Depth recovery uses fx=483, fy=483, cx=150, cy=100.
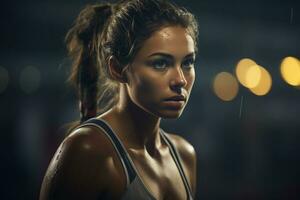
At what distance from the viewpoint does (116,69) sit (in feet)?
5.86

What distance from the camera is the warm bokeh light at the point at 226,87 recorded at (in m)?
12.2

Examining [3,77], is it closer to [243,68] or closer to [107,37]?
[243,68]

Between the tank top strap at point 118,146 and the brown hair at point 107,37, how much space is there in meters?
0.17

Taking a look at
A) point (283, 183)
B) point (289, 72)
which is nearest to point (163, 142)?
point (283, 183)

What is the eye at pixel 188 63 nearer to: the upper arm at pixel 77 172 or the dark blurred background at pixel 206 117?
the upper arm at pixel 77 172

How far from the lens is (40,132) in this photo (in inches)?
174

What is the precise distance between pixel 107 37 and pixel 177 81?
1.05 ft

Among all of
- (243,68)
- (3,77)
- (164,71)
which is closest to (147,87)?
(164,71)

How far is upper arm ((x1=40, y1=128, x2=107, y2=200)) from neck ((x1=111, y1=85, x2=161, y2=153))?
0.19 meters

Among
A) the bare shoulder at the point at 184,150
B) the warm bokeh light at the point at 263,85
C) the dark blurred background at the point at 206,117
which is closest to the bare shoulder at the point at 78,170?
the bare shoulder at the point at 184,150

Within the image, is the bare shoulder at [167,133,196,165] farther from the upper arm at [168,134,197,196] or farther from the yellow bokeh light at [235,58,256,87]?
the yellow bokeh light at [235,58,256,87]

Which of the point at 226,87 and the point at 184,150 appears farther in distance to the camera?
the point at 226,87

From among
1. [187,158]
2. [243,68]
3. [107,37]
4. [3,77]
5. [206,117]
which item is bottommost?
[3,77]

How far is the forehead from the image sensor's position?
1686 millimetres
